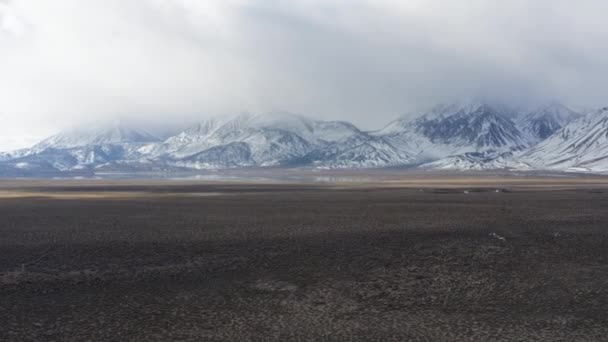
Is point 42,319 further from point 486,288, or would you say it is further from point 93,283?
point 486,288

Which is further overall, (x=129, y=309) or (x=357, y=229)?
(x=357, y=229)

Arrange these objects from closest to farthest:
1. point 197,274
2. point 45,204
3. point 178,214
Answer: point 197,274 < point 178,214 < point 45,204

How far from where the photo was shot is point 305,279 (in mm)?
27719

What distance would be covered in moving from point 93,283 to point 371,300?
43.7ft

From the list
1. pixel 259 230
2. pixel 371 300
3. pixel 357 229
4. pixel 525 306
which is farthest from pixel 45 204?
pixel 525 306

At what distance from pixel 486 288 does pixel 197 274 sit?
14.2m

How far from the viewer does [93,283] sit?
88.5ft

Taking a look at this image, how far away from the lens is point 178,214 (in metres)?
56.2

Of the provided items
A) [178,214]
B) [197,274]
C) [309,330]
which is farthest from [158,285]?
[178,214]

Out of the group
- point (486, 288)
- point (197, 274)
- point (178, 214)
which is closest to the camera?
point (486, 288)

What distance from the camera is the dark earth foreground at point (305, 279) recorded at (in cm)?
2025

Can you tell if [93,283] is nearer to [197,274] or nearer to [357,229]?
[197,274]

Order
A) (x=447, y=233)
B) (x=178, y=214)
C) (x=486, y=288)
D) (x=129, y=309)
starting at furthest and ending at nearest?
(x=178, y=214)
(x=447, y=233)
(x=486, y=288)
(x=129, y=309)

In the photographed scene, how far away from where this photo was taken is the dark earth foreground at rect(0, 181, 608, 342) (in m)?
20.2
